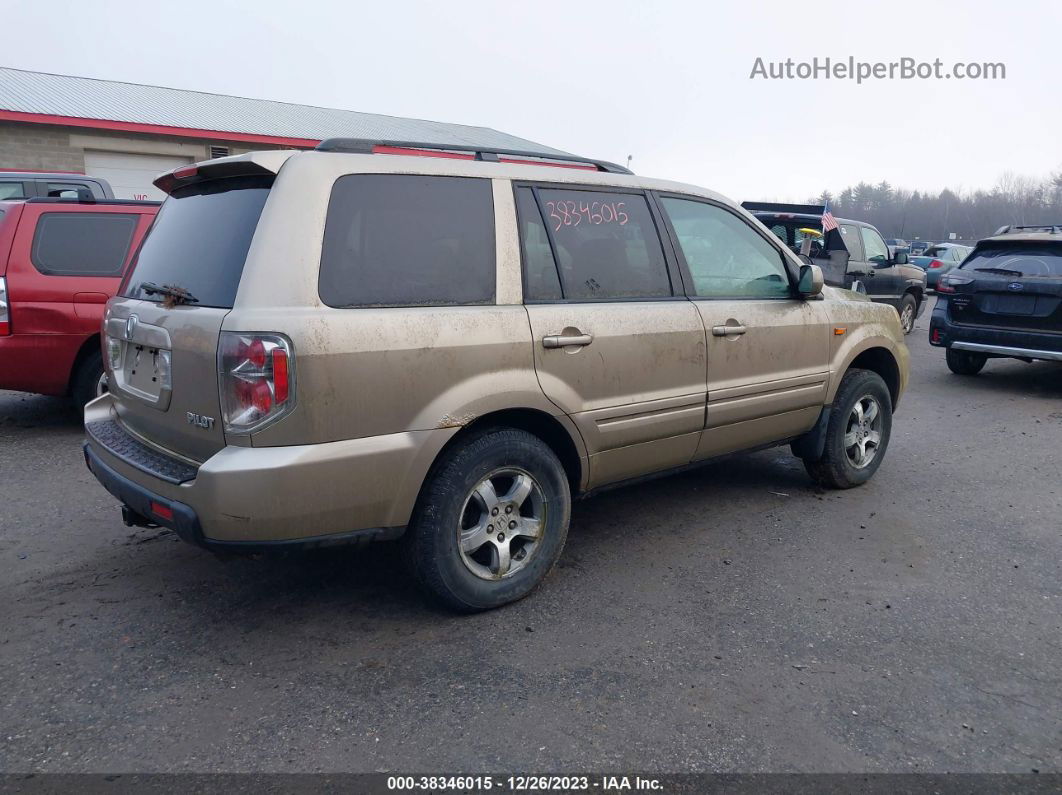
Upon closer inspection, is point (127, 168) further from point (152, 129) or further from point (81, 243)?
point (81, 243)

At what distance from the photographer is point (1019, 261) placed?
898 cm

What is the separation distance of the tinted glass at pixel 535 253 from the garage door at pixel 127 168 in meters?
18.0

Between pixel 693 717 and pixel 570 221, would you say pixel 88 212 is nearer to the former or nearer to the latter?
pixel 570 221

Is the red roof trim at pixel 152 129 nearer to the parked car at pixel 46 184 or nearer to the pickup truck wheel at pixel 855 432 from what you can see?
the parked car at pixel 46 184

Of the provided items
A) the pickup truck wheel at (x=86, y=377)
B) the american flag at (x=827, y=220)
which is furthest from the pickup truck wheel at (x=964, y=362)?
the pickup truck wheel at (x=86, y=377)

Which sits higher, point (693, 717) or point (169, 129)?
point (169, 129)

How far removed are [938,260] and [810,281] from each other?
22.1m

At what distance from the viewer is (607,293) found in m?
3.88

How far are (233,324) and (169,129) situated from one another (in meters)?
19.2

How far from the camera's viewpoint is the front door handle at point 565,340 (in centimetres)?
354

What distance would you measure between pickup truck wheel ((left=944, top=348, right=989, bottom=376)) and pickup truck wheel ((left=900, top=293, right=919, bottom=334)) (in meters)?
3.40

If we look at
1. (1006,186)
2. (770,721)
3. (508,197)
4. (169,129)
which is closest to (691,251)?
(508,197)

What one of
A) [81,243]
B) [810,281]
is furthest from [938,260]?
[81,243]

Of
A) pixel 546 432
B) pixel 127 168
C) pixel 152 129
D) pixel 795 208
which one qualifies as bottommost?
pixel 546 432
